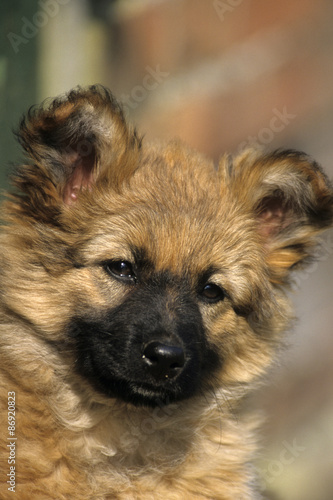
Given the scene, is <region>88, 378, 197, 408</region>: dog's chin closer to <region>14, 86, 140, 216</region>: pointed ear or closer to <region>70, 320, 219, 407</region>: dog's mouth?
<region>70, 320, 219, 407</region>: dog's mouth

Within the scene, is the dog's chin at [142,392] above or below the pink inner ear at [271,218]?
below

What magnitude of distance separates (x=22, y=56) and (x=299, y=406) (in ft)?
14.5

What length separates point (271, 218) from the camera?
14.8 ft

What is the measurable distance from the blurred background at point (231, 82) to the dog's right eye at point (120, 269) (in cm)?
A: 226

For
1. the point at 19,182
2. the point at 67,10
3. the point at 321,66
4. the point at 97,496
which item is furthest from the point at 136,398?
the point at 67,10

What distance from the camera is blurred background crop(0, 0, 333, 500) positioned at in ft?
19.8

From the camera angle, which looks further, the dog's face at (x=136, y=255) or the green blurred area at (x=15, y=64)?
the green blurred area at (x=15, y=64)

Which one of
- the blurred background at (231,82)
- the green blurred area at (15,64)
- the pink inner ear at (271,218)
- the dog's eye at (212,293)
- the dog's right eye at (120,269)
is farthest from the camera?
the green blurred area at (15,64)

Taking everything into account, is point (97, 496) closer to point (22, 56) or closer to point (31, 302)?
point (31, 302)

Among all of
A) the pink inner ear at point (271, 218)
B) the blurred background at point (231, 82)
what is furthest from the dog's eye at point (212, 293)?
the blurred background at point (231, 82)

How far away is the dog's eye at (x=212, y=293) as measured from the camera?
392cm

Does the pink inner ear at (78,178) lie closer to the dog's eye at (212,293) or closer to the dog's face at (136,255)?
the dog's face at (136,255)

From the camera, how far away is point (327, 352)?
19.7ft

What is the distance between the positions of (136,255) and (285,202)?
1.28 m
